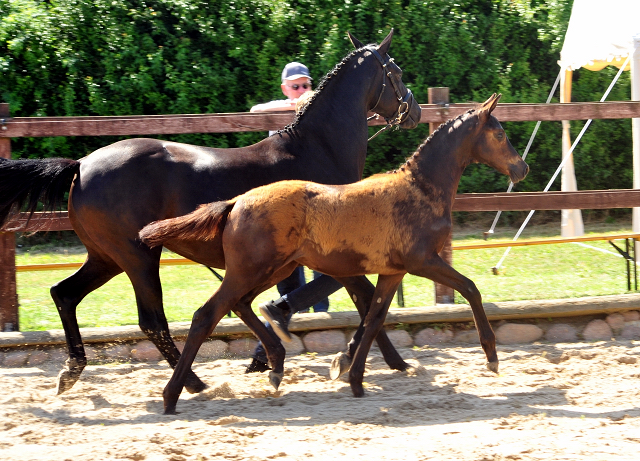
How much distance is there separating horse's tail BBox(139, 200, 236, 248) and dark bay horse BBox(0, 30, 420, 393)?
305 millimetres

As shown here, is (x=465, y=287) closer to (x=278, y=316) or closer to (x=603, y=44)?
(x=278, y=316)

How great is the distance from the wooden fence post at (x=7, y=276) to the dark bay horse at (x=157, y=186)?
690 millimetres

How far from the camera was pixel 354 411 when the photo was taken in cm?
395

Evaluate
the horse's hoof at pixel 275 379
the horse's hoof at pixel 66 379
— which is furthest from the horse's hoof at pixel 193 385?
the horse's hoof at pixel 66 379

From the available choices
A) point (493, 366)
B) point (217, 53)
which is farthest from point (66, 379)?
point (217, 53)

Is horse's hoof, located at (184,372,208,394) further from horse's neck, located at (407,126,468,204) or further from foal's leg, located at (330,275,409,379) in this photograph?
horse's neck, located at (407,126,468,204)

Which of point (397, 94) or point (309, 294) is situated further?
point (397, 94)

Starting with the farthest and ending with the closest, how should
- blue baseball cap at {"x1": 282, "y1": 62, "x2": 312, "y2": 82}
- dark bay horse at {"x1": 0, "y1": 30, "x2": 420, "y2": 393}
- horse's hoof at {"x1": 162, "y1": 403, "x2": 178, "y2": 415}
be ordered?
blue baseball cap at {"x1": 282, "y1": 62, "x2": 312, "y2": 82} → dark bay horse at {"x1": 0, "y1": 30, "x2": 420, "y2": 393} → horse's hoof at {"x1": 162, "y1": 403, "x2": 178, "y2": 415}

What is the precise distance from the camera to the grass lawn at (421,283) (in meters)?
6.14

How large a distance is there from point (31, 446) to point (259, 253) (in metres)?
1.49

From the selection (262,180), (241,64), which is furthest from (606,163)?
(262,180)

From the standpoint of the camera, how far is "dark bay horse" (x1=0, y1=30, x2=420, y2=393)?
4359 mm

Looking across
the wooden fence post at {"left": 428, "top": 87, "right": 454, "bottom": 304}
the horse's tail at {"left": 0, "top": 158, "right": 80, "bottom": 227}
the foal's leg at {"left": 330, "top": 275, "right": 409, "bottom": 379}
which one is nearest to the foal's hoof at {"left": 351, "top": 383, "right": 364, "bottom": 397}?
the foal's leg at {"left": 330, "top": 275, "right": 409, "bottom": 379}

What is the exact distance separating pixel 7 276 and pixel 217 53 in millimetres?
4893
